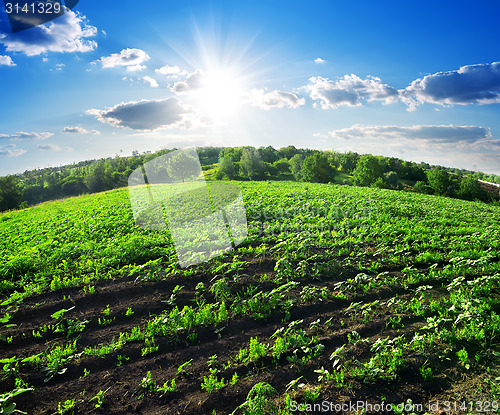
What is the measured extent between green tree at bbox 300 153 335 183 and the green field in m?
71.1

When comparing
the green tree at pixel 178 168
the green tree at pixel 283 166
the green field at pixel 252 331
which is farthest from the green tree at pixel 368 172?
the green field at pixel 252 331

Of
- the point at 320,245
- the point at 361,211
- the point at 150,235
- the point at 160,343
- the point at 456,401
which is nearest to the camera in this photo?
the point at 456,401

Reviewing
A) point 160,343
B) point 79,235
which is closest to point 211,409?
point 160,343

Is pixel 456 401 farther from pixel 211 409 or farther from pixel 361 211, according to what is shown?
pixel 361 211

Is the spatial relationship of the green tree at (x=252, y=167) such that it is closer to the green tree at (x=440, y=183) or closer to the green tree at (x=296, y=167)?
the green tree at (x=296, y=167)

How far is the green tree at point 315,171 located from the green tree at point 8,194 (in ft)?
280

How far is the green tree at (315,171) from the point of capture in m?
78.5

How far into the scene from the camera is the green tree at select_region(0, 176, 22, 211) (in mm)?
72188

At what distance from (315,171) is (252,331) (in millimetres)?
78866

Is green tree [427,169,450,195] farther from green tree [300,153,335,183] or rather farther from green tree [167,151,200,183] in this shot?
green tree [167,151,200,183]

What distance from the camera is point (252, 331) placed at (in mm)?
4996

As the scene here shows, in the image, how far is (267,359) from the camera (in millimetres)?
4293

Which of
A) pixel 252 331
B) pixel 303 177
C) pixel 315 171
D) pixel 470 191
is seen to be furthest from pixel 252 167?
pixel 252 331

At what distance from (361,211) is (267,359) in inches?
469
